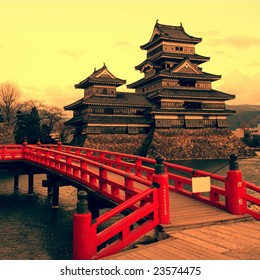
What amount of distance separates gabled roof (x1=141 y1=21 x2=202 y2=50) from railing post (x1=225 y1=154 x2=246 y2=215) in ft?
149

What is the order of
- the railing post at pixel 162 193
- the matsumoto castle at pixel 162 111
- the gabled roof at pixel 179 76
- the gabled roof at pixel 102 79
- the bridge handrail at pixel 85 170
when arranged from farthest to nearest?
the gabled roof at pixel 179 76
the matsumoto castle at pixel 162 111
the gabled roof at pixel 102 79
the bridge handrail at pixel 85 170
the railing post at pixel 162 193

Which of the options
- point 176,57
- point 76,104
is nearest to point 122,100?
point 76,104

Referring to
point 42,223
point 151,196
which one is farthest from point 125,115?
point 151,196

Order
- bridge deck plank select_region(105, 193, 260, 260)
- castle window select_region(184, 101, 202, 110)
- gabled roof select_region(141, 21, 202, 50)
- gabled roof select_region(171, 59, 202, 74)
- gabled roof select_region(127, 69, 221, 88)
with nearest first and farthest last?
bridge deck plank select_region(105, 193, 260, 260), gabled roof select_region(127, 69, 221, 88), gabled roof select_region(171, 59, 202, 74), castle window select_region(184, 101, 202, 110), gabled roof select_region(141, 21, 202, 50)

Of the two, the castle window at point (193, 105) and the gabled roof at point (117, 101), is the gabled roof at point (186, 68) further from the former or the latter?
the gabled roof at point (117, 101)

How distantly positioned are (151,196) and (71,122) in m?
42.4

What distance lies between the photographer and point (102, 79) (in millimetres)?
44031

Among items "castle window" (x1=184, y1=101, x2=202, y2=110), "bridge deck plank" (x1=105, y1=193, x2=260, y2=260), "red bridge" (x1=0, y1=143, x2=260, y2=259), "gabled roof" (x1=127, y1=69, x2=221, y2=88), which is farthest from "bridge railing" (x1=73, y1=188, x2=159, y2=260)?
"castle window" (x1=184, y1=101, x2=202, y2=110)

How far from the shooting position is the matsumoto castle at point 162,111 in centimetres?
4403

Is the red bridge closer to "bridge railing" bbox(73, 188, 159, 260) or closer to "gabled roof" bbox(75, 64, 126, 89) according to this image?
"bridge railing" bbox(73, 188, 159, 260)

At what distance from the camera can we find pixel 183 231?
19.9ft

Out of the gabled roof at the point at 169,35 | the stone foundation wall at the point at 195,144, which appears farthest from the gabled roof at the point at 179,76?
the stone foundation wall at the point at 195,144

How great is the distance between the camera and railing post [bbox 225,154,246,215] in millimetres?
7023

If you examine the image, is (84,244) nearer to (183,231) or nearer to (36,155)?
(183,231)
